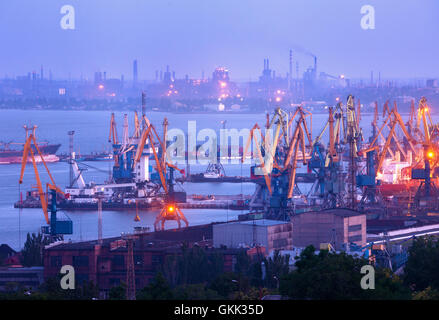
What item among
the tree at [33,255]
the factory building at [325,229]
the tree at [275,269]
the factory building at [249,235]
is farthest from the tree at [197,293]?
the factory building at [325,229]

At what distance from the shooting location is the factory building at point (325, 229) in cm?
1504

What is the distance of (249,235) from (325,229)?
1007mm

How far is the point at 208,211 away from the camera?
24.8 meters

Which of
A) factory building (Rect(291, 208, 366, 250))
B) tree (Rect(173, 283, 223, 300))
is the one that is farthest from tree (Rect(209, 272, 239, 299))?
factory building (Rect(291, 208, 366, 250))

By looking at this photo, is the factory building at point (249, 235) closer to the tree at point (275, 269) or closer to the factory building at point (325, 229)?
the factory building at point (325, 229)

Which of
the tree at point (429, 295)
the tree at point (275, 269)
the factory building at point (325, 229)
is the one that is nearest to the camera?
the tree at point (429, 295)

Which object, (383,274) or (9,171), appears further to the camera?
(9,171)

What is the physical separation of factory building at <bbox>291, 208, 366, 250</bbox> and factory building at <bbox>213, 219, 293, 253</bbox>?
0.29 meters

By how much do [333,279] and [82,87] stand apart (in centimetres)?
6086

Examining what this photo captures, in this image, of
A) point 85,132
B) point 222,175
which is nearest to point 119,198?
point 222,175

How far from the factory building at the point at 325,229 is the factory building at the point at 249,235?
0.29m

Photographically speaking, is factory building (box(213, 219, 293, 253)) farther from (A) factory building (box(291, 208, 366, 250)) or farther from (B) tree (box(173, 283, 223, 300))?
(B) tree (box(173, 283, 223, 300))
